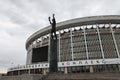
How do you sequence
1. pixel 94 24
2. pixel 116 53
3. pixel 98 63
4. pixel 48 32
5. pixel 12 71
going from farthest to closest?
pixel 12 71 < pixel 48 32 < pixel 94 24 < pixel 116 53 < pixel 98 63

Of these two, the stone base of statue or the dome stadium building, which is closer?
the stone base of statue

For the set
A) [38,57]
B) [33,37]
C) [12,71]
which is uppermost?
[33,37]

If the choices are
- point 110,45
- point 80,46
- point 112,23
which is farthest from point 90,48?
point 112,23

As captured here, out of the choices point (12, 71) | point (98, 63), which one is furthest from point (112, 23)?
point (12, 71)

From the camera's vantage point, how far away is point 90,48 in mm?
44750

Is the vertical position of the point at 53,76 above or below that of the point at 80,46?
below

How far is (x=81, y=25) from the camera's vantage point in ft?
161

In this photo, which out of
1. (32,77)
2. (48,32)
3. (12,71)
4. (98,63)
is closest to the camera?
(32,77)

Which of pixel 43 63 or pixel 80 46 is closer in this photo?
pixel 43 63

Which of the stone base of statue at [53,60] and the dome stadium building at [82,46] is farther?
the dome stadium building at [82,46]

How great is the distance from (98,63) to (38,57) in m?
21.3

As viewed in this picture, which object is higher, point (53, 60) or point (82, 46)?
point (82, 46)

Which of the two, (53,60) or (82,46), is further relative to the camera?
(82,46)

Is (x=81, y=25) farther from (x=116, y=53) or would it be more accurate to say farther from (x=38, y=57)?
(x=38, y=57)
